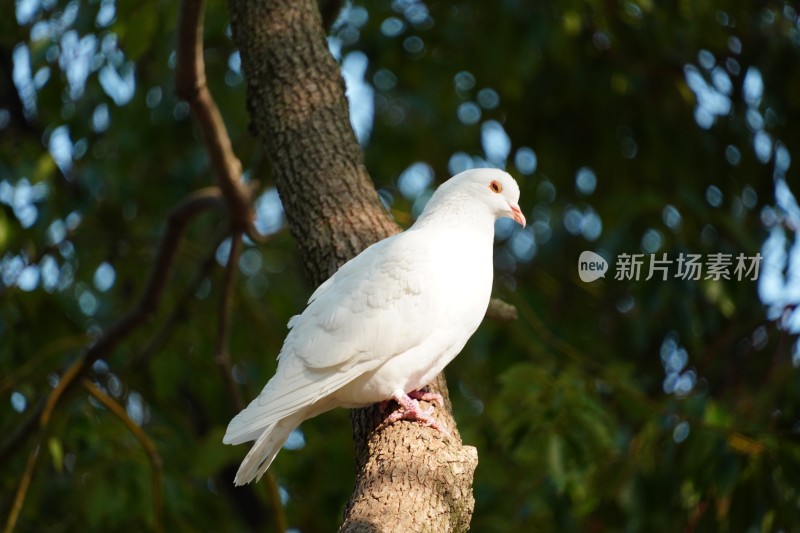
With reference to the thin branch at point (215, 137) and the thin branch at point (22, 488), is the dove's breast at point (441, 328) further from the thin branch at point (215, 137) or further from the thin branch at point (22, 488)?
the thin branch at point (22, 488)

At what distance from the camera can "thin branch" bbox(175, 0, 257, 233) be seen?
4375mm

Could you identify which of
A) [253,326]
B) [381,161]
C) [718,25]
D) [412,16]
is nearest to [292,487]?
[253,326]

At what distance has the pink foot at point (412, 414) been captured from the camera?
3496 mm

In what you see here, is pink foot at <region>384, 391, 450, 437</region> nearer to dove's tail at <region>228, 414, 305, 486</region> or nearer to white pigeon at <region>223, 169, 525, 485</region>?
white pigeon at <region>223, 169, 525, 485</region>

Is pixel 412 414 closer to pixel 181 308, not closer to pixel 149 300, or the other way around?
pixel 149 300

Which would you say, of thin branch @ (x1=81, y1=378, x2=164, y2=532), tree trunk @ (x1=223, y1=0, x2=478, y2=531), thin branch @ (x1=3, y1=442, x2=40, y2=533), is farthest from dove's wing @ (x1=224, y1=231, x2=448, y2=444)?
thin branch @ (x1=3, y1=442, x2=40, y2=533)

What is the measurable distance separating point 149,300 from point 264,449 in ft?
6.04

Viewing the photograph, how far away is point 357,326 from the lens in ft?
11.9

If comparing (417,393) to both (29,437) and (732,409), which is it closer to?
(29,437)

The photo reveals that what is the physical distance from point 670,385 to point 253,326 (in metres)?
2.96

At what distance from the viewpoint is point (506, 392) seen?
203 inches

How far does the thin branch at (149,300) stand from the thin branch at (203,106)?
140 mm

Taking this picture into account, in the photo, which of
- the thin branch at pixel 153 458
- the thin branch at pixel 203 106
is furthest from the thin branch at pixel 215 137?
the thin branch at pixel 153 458

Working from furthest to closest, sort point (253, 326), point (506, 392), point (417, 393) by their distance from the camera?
point (253, 326) → point (506, 392) → point (417, 393)
